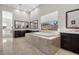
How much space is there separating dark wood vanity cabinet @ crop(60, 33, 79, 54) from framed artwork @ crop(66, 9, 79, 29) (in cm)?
24

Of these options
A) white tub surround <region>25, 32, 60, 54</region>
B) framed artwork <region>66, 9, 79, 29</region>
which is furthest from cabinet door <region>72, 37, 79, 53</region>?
white tub surround <region>25, 32, 60, 54</region>

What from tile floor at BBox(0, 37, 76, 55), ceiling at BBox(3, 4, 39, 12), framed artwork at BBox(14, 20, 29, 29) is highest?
ceiling at BBox(3, 4, 39, 12)

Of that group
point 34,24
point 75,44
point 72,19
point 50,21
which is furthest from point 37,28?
point 75,44

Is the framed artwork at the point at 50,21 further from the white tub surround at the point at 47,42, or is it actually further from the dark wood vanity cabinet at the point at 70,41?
the dark wood vanity cabinet at the point at 70,41

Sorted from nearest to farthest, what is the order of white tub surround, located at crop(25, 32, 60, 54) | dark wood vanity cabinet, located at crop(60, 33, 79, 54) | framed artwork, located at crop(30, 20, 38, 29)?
white tub surround, located at crop(25, 32, 60, 54)
dark wood vanity cabinet, located at crop(60, 33, 79, 54)
framed artwork, located at crop(30, 20, 38, 29)

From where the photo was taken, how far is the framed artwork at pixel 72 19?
2049mm

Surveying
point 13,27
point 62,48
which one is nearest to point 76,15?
point 62,48

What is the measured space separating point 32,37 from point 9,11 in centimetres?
92

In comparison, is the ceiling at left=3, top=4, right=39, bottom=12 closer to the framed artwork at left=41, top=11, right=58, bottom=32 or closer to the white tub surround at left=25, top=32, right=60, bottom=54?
the framed artwork at left=41, top=11, right=58, bottom=32

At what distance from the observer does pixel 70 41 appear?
215 centimetres

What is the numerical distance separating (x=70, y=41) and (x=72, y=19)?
59 cm

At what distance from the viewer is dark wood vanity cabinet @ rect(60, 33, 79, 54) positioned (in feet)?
6.77

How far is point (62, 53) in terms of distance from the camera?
194cm
